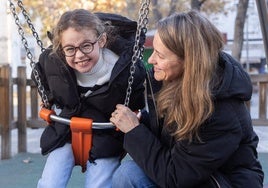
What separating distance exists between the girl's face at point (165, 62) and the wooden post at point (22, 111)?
14.8 ft

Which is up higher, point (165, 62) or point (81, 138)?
point (165, 62)

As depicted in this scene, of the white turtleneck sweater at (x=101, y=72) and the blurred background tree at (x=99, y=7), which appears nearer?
the white turtleneck sweater at (x=101, y=72)

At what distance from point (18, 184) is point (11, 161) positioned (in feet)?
3.68

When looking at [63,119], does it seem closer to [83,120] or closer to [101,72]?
[83,120]

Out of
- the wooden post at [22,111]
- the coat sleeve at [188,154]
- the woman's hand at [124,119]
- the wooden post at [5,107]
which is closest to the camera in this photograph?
the coat sleeve at [188,154]

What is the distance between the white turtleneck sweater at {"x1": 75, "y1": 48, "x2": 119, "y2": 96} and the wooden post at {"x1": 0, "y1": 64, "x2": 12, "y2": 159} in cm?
374

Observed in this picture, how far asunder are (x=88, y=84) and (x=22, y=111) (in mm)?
4171

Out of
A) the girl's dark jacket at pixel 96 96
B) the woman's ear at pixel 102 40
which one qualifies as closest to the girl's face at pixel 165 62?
the girl's dark jacket at pixel 96 96

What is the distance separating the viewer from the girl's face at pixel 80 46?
2.30 m

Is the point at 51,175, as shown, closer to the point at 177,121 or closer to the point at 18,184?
the point at 177,121

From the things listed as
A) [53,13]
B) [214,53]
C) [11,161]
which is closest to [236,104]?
[214,53]

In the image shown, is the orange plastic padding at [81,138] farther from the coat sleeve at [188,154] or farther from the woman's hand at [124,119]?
the coat sleeve at [188,154]

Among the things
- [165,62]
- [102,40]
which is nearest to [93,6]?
[102,40]

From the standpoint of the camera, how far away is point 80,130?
2357 mm
